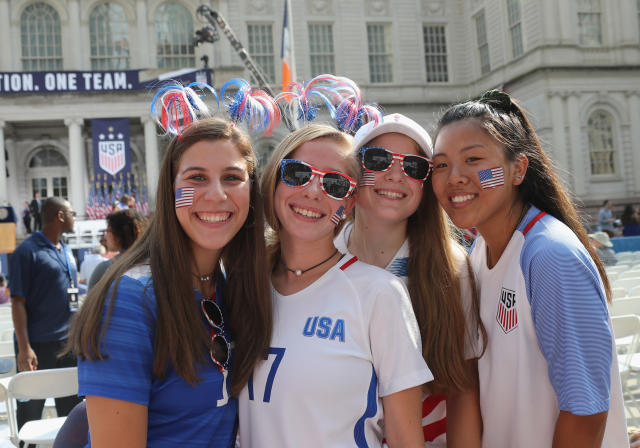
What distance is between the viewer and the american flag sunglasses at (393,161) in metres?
2.35

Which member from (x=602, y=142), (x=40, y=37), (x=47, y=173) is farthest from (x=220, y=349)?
(x=40, y=37)

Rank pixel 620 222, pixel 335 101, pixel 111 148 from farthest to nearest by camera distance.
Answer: pixel 111 148, pixel 620 222, pixel 335 101

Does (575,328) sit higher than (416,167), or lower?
lower

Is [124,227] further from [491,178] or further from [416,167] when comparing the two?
[491,178]

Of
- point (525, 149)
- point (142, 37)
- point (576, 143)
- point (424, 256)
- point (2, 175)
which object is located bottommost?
point (424, 256)

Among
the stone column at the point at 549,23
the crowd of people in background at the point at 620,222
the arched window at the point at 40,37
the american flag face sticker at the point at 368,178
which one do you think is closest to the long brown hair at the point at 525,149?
the american flag face sticker at the point at 368,178

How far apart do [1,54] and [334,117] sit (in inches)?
1077

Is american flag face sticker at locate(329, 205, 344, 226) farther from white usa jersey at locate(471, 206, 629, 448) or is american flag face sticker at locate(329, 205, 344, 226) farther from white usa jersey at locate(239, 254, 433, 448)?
white usa jersey at locate(471, 206, 629, 448)

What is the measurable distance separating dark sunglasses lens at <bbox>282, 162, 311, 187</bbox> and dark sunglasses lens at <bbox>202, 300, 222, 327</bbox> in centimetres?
52

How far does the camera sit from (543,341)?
5.98ft

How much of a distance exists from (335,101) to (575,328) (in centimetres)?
147

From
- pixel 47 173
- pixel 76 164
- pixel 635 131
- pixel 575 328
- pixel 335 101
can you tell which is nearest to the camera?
pixel 575 328

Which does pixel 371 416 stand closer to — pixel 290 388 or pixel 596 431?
pixel 290 388

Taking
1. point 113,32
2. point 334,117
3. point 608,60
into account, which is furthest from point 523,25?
point 334,117
